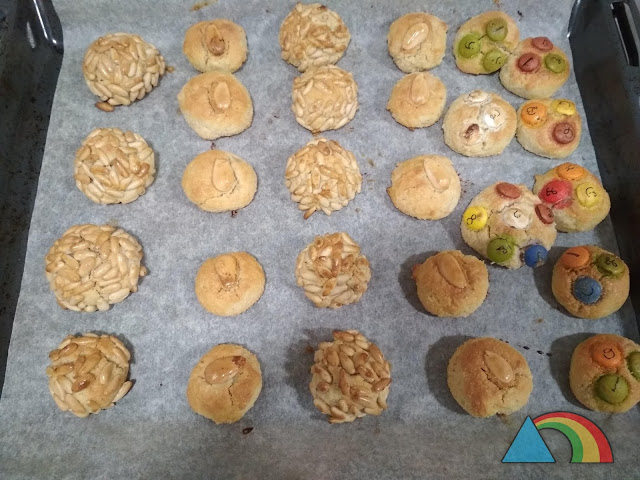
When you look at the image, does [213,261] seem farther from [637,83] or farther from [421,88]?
[637,83]

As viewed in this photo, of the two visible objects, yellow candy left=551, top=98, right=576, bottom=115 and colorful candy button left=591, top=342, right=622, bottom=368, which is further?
yellow candy left=551, top=98, right=576, bottom=115

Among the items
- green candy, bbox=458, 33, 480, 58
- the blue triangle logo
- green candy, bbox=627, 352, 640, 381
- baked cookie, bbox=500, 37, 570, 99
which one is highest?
green candy, bbox=458, 33, 480, 58

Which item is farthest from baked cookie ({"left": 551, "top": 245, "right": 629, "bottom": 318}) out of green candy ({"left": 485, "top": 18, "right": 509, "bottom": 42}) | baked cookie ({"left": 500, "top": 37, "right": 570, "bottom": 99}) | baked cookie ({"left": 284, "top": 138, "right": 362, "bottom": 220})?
green candy ({"left": 485, "top": 18, "right": 509, "bottom": 42})

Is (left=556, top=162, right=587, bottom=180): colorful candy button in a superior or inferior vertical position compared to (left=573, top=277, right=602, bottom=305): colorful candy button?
superior

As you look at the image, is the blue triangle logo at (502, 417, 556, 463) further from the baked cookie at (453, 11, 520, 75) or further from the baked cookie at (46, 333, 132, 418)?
the baked cookie at (453, 11, 520, 75)

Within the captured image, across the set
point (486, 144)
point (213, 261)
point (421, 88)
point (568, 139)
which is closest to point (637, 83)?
point (568, 139)

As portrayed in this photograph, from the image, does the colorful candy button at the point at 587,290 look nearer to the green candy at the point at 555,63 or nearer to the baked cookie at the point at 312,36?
the green candy at the point at 555,63
